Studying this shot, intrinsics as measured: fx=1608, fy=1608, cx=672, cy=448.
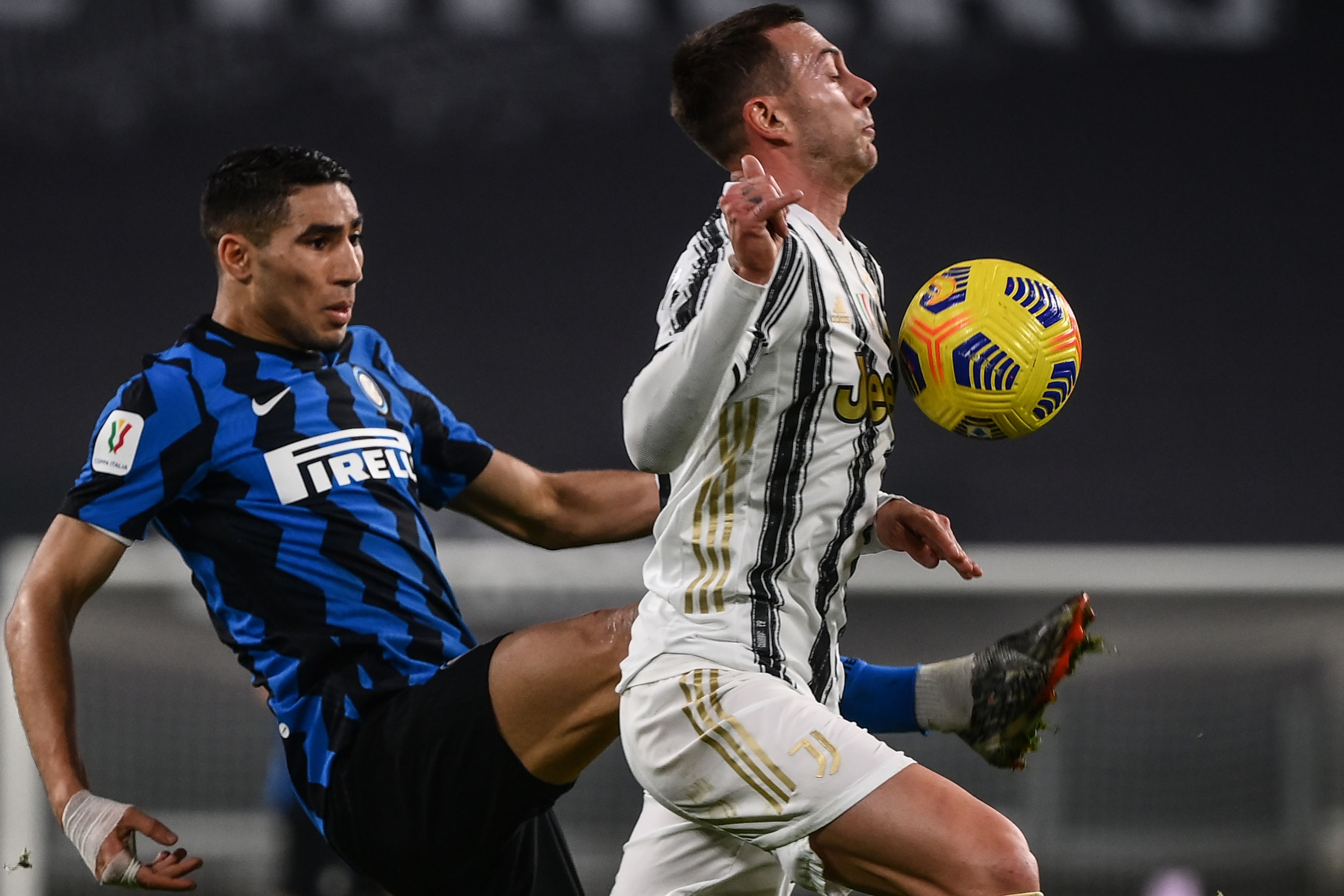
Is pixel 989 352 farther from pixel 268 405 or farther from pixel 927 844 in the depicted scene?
pixel 268 405

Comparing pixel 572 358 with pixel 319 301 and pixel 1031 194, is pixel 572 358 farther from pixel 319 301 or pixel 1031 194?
pixel 319 301

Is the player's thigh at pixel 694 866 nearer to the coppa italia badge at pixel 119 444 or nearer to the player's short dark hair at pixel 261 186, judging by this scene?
the coppa italia badge at pixel 119 444

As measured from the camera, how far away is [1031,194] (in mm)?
7812

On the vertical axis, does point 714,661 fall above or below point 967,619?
above

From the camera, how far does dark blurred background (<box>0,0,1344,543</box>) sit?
294 inches

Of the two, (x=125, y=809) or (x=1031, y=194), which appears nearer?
(x=125, y=809)

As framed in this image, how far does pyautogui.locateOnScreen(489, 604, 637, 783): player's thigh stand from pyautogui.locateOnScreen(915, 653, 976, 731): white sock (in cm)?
57

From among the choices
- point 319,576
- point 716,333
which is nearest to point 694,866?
point 319,576

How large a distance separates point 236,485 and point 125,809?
2.07 feet

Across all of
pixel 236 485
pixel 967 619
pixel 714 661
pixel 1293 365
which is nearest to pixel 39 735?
pixel 236 485

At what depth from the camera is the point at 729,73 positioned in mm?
2803

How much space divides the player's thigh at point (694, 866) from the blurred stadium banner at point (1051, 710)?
3.18 meters

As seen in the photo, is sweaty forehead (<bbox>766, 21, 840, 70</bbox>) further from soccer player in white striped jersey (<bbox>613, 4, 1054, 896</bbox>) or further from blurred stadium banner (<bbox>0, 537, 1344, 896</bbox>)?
blurred stadium banner (<bbox>0, 537, 1344, 896</bbox>)

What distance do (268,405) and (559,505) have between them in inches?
28.1
